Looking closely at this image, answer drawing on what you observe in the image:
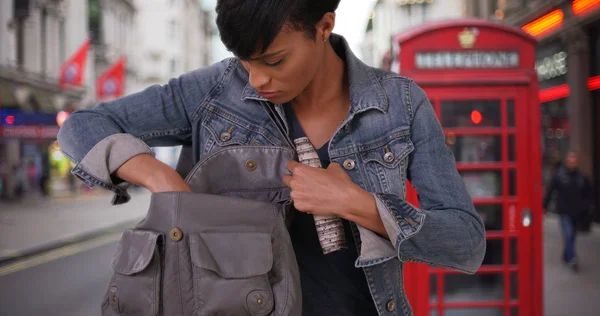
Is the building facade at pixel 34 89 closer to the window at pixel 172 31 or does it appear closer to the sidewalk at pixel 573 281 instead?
the sidewalk at pixel 573 281

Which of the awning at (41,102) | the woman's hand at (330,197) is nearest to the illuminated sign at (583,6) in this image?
the woman's hand at (330,197)

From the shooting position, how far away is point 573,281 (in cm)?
723

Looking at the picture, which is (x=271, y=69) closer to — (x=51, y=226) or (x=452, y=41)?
(x=452, y=41)

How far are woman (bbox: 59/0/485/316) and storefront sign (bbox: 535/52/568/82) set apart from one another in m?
12.6

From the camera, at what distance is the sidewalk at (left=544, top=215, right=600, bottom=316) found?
19.6 ft

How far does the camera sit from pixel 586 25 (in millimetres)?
11797

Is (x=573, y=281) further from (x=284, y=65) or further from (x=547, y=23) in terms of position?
(x=547, y=23)

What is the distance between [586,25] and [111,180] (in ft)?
41.0

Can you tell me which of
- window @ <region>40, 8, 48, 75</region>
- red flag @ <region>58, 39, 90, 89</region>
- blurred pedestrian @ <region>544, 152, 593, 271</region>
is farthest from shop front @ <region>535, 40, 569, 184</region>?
window @ <region>40, 8, 48, 75</region>

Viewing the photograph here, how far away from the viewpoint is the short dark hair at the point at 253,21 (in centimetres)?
112

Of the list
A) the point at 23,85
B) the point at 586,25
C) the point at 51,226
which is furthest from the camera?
the point at 23,85

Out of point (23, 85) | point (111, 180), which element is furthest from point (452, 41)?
point (23, 85)

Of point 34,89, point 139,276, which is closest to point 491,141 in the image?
point 139,276

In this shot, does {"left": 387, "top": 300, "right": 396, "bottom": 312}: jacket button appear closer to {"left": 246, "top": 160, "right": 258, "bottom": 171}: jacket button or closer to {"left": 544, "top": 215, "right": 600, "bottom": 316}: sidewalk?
{"left": 246, "top": 160, "right": 258, "bottom": 171}: jacket button
